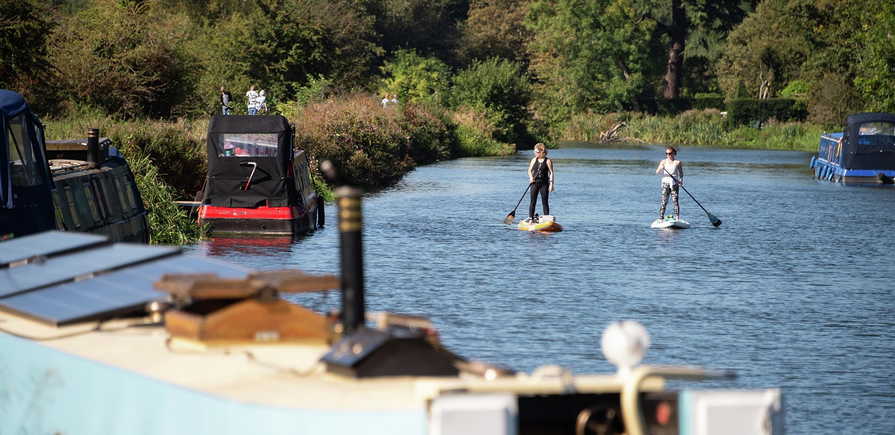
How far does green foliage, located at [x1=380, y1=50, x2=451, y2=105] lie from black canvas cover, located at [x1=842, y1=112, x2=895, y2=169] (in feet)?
90.6

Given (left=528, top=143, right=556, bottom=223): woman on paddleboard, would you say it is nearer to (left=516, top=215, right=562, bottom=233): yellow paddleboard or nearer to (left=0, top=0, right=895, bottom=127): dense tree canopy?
(left=516, top=215, right=562, bottom=233): yellow paddleboard

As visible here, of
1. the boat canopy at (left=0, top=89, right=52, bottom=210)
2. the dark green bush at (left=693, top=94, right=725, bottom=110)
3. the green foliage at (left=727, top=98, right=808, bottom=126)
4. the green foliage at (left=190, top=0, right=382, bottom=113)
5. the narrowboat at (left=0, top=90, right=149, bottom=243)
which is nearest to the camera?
the boat canopy at (left=0, top=89, right=52, bottom=210)

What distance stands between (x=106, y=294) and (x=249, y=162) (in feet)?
61.7

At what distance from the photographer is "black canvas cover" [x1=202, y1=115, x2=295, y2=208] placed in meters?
26.8

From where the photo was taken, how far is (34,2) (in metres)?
35.0

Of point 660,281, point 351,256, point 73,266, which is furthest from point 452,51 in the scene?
point 351,256

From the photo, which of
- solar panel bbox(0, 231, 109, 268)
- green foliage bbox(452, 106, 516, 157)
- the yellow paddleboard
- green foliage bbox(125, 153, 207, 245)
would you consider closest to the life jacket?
the yellow paddleboard

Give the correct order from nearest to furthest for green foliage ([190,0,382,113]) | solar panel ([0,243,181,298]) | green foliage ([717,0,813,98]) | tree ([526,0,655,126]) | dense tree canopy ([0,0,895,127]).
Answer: solar panel ([0,243,181,298]), dense tree canopy ([0,0,895,127]), green foliage ([190,0,382,113]), green foliage ([717,0,813,98]), tree ([526,0,655,126])

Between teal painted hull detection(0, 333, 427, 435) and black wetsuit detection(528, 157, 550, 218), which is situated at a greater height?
teal painted hull detection(0, 333, 427, 435)

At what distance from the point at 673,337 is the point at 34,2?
2323cm

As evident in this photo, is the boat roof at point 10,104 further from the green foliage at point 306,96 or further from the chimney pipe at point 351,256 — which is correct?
the green foliage at point 306,96

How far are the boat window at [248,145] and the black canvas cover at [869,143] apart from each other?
28.8 metres

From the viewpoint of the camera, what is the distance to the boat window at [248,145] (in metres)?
27.0

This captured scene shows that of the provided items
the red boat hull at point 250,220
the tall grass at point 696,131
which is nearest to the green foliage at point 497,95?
the tall grass at point 696,131
